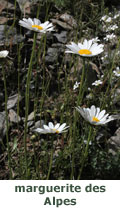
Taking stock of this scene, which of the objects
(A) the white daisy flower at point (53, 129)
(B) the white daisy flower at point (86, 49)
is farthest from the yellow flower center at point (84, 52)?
(A) the white daisy flower at point (53, 129)

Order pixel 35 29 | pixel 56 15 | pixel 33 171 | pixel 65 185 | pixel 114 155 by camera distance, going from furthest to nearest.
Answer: pixel 56 15 → pixel 114 155 → pixel 33 171 → pixel 65 185 → pixel 35 29

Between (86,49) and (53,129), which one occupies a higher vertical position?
(86,49)

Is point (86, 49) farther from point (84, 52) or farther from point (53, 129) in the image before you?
point (53, 129)

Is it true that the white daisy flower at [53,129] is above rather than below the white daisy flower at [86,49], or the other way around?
below

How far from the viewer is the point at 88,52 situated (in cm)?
125

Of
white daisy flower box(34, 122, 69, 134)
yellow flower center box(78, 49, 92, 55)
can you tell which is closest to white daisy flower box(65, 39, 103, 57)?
yellow flower center box(78, 49, 92, 55)

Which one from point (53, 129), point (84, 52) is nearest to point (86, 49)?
point (84, 52)

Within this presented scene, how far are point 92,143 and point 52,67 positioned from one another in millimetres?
1102

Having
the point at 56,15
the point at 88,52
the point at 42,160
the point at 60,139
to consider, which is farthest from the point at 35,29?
the point at 56,15

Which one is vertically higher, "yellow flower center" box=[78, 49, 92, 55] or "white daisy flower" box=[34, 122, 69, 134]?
"yellow flower center" box=[78, 49, 92, 55]

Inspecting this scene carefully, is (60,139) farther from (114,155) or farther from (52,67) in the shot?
(52,67)

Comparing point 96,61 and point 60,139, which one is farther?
point 96,61

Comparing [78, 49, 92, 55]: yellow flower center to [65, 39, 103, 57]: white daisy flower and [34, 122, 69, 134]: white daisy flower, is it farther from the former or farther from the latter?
[34, 122, 69, 134]: white daisy flower

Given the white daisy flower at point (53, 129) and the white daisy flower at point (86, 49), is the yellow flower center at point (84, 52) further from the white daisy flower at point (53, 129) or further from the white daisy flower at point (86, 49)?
the white daisy flower at point (53, 129)
